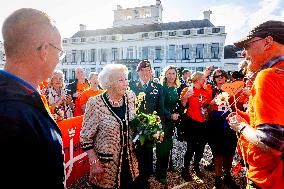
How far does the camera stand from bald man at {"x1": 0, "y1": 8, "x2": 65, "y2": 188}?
4.06ft

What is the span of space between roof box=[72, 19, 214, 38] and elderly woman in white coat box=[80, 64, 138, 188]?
48604mm

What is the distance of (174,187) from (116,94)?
9.42 feet

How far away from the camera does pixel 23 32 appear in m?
1.56

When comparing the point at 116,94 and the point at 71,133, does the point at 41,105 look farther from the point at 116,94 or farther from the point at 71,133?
the point at 71,133

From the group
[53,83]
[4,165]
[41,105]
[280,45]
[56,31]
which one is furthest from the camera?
[53,83]

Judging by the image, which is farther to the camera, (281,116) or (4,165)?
(281,116)

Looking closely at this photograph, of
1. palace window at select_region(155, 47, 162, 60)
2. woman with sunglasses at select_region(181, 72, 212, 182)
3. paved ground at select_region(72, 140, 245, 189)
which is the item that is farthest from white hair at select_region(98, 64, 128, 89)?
palace window at select_region(155, 47, 162, 60)

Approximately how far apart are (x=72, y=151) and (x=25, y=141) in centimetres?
425

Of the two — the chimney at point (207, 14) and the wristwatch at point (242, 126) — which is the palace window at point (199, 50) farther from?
the wristwatch at point (242, 126)

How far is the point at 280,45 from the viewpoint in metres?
2.35

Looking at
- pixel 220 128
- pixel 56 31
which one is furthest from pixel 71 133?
pixel 56 31

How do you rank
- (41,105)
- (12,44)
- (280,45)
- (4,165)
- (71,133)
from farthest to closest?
(71,133) → (280,45) → (12,44) → (41,105) → (4,165)

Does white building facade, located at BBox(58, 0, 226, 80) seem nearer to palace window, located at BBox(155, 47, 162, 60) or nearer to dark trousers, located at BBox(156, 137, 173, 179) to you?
palace window, located at BBox(155, 47, 162, 60)

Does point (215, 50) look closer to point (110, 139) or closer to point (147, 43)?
point (147, 43)
